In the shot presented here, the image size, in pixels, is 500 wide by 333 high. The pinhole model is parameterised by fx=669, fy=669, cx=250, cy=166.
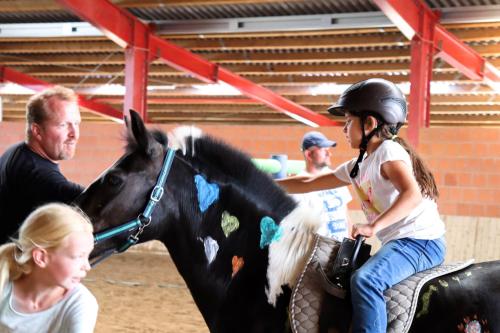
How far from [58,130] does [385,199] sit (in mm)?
1380

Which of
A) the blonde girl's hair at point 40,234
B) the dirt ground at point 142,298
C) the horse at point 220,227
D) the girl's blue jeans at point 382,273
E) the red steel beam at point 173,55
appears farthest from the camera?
the red steel beam at point 173,55

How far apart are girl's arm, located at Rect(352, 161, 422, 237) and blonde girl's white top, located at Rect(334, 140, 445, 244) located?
5 centimetres

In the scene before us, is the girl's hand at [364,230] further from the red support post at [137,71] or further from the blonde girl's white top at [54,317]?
the red support post at [137,71]

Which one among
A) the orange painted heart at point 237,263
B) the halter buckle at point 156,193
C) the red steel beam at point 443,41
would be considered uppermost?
the red steel beam at point 443,41

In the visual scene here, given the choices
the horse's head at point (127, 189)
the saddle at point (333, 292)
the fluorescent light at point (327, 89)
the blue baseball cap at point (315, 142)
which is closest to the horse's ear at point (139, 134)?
the horse's head at point (127, 189)

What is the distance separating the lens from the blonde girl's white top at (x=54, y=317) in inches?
67.8

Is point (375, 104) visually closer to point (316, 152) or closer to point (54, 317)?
point (54, 317)

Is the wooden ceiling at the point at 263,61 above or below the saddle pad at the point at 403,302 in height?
above

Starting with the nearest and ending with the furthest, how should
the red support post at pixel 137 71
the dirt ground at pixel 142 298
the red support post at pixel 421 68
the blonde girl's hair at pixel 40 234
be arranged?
the blonde girl's hair at pixel 40 234 → the dirt ground at pixel 142 298 → the red support post at pixel 421 68 → the red support post at pixel 137 71

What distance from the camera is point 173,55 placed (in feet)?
42.6

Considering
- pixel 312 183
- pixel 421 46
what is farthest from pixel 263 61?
pixel 312 183

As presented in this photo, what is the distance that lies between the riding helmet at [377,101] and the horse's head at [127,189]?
32.9 inches

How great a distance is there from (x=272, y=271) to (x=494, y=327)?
87 cm

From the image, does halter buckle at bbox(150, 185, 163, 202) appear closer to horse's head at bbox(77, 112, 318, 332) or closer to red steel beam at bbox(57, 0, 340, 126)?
horse's head at bbox(77, 112, 318, 332)
